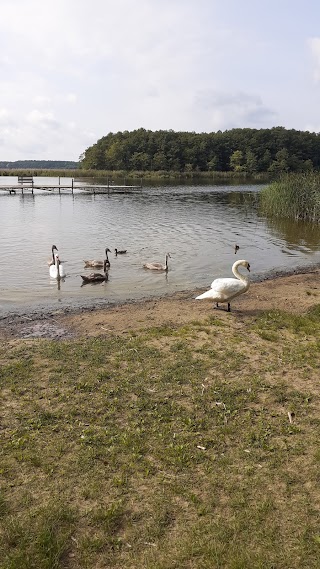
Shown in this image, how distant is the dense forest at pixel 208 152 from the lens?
453ft

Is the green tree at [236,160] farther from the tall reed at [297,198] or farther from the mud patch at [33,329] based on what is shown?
the mud patch at [33,329]

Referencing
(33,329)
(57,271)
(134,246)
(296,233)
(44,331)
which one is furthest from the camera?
(296,233)

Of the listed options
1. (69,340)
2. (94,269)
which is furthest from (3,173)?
(69,340)

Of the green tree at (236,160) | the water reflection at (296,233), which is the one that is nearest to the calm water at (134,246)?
the water reflection at (296,233)

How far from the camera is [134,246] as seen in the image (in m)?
27.9

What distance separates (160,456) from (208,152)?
488 feet

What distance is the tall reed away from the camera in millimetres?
36469

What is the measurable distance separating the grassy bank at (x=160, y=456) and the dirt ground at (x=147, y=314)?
→ 5.35 ft

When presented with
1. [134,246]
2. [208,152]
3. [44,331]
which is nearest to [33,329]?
[44,331]

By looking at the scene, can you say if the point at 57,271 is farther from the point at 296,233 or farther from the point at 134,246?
the point at 296,233

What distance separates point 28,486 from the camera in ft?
18.0

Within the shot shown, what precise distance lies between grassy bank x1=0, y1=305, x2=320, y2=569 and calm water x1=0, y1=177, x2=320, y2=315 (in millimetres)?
7205

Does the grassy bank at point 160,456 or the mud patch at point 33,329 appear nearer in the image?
the grassy bank at point 160,456

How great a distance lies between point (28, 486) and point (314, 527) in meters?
3.49
